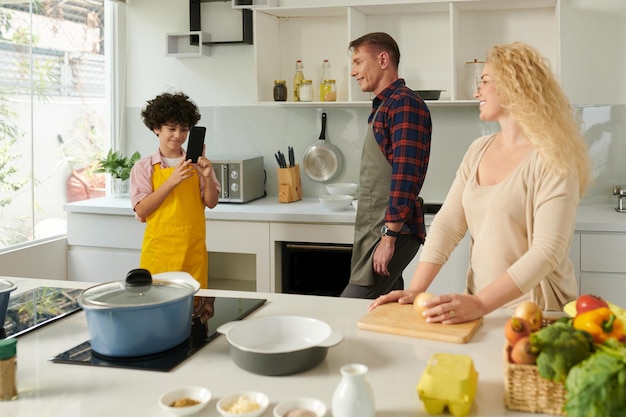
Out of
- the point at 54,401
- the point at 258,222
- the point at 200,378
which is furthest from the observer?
the point at 258,222

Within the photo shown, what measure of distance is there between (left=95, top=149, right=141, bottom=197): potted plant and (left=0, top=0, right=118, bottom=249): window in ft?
0.71

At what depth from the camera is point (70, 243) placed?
411 cm

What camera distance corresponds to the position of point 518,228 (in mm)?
1928

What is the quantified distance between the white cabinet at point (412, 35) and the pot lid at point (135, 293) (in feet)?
8.01

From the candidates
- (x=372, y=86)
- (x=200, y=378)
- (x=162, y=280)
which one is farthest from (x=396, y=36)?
(x=200, y=378)

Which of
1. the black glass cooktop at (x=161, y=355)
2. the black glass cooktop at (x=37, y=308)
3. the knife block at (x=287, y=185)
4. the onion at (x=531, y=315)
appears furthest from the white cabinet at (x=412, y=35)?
the onion at (x=531, y=315)

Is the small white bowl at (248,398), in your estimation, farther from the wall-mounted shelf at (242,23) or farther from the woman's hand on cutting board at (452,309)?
the wall-mounted shelf at (242,23)

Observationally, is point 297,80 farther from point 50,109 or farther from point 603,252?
point 603,252

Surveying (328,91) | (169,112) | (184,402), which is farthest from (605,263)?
(184,402)

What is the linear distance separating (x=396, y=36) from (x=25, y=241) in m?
2.40

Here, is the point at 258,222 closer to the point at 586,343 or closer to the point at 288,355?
the point at 288,355

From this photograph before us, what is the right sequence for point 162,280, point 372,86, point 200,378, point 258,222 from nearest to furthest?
point 200,378
point 162,280
point 372,86
point 258,222

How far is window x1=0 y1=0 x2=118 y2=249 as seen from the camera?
12.3 ft

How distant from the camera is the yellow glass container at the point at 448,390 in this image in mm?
1215
